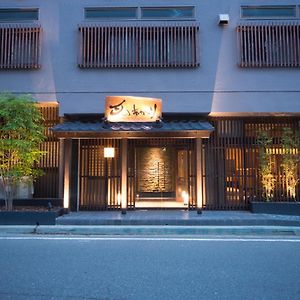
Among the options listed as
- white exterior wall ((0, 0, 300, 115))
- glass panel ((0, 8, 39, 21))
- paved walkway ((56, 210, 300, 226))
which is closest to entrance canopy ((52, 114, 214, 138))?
white exterior wall ((0, 0, 300, 115))

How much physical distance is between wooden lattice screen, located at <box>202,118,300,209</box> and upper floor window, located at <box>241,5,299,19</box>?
4.20 meters

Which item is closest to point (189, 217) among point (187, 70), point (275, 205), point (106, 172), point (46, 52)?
point (275, 205)

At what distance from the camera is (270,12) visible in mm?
13523

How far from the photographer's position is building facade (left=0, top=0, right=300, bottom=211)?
42.6 ft

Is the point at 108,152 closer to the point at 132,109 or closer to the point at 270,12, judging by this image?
the point at 132,109

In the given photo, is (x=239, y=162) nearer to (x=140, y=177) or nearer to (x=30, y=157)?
(x=140, y=177)

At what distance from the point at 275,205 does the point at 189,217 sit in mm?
3219

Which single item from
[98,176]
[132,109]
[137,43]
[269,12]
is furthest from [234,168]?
[269,12]

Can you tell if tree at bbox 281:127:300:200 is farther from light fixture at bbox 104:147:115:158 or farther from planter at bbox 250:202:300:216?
light fixture at bbox 104:147:115:158

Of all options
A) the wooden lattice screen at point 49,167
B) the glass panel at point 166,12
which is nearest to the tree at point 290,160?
the glass panel at point 166,12

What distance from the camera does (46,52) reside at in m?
13.3

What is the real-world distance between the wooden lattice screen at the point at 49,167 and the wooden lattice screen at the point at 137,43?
2854 mm

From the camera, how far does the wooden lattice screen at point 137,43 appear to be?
13.1 metres

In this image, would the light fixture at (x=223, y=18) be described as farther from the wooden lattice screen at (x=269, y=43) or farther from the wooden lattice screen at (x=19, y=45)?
the wooden lattice screen at (x=19, y=45)
